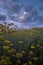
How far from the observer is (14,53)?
5715mm

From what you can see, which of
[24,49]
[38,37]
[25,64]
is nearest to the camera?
[25,64]

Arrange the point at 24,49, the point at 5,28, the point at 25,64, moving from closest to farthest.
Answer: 1. the point at 25,64
2. the point at 24,49
3. the point at 5,28

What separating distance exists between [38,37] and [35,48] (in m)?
0.81

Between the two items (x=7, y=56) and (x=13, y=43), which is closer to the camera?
(x=7, y=56)

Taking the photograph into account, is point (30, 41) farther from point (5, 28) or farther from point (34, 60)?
point (5, 28)

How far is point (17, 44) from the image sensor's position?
6203mm

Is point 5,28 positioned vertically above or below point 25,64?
above

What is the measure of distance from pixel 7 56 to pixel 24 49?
530 mm

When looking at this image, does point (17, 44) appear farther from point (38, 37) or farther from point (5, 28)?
point (5, 28)

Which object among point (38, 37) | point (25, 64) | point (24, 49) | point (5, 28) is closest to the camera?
point (25, 64)

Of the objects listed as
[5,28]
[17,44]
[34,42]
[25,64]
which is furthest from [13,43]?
[5,28]

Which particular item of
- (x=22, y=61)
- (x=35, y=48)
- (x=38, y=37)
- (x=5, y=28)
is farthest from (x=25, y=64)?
(x=5, y=28)

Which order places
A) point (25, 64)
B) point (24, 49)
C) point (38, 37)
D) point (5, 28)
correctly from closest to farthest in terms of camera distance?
1. point (25, 64)
2. point (24, 49)
3. point (38, 37)
4. point (5, 28)

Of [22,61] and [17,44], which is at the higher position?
[17,44]
